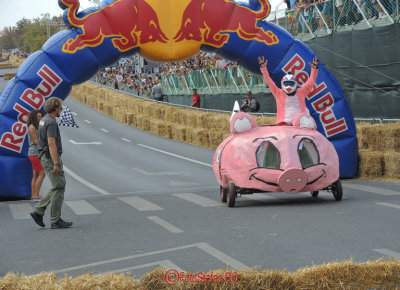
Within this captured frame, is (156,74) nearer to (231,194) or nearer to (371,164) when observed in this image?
(371,164)

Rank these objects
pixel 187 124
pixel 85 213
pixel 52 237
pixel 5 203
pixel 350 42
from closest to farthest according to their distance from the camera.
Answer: pixel 52 237
pixel 85 213
pixel 5 203
pixel 350 42
pixel 187 124

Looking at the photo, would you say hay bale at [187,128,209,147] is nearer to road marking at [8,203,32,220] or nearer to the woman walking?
the woman walking

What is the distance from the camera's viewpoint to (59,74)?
15484 millimetres

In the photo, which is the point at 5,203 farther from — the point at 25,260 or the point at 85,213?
the point at 25,260

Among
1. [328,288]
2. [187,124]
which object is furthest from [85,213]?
[187,124]

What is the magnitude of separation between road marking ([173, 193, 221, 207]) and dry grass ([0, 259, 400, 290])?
734 centimetres

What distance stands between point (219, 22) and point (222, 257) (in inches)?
354

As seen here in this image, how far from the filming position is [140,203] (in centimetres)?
1391

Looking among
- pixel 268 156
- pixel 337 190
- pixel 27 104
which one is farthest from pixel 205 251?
pixel 27 104

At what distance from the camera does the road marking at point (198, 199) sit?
43.7ft

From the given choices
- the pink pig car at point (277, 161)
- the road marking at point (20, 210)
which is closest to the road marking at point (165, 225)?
the pink pig car at point (277, 161)

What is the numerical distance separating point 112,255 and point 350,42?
15.6 metres

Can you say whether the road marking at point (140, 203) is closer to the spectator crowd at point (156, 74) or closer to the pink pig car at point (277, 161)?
the pink pig car at point (277, 161)

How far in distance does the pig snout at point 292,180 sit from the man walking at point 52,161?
12.2 feet
